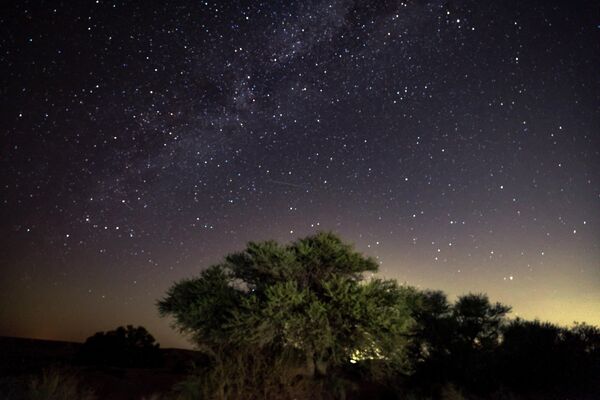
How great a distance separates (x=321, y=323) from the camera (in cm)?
1369

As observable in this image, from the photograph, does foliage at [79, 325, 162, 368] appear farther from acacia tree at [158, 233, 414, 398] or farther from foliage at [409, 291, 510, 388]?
foliage at [409, 291, 510, 388]

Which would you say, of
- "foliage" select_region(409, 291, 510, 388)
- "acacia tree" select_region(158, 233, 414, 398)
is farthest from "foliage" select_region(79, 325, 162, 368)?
"foliage" select_region(409, 291, 510, 388)

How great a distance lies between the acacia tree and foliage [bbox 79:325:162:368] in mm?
9487

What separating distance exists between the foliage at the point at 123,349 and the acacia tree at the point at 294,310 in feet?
31.1

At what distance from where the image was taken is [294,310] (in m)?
14.2

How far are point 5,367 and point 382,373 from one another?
1803cm

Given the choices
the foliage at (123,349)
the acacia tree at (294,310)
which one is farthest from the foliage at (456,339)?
the foliage at (123,349)

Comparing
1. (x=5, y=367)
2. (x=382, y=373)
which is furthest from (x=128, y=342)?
(x=382, y=373)

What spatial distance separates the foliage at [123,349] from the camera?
78.5 feet

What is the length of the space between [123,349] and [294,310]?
580 inches

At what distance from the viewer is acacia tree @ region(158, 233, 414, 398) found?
13695mm

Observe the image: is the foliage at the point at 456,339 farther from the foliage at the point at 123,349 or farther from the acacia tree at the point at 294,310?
the foliage at the point at 123,349

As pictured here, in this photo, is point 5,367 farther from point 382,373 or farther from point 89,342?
point 382,373

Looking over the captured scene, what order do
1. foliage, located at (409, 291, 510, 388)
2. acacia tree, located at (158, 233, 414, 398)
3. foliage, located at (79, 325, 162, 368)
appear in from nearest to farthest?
acacia tree, located at (158, 233, 414, 398) → foliage, located at (409, 291, 510, 388) → foliage, located at (79, 325, 162, 368)
